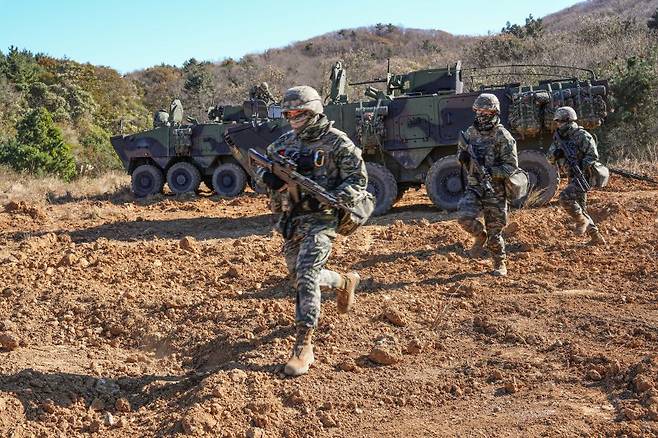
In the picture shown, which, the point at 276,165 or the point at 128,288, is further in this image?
the point at 128,288

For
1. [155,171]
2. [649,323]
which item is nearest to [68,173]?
[155,171]

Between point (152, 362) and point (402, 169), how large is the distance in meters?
6.99

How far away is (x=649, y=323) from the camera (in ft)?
15.5

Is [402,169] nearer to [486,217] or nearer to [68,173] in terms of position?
[486,217]

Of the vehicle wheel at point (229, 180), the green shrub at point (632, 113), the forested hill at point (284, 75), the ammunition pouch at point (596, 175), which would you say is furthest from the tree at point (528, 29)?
the ammunition pouch at point (596, 175)

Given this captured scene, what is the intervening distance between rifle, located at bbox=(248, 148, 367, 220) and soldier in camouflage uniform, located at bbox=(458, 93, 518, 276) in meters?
2.25

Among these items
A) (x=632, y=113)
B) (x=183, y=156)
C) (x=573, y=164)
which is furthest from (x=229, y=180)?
(x=632, y=113)

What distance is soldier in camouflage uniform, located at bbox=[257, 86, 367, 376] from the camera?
13.1 feet

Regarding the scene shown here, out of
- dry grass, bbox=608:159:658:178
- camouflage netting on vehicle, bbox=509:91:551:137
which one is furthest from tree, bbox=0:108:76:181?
dry grass, bbox=608:159:658:178

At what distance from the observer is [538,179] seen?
993 centimetres

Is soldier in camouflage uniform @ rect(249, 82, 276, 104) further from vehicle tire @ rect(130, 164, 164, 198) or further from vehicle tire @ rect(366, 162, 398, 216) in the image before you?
vehicle tire @ rect(366, 162, 398, 216)

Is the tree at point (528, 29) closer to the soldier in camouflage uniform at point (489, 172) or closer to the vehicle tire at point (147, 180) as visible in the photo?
the vehicle tire at point (147, 180)

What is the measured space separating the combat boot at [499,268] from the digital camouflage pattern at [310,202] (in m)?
2.42

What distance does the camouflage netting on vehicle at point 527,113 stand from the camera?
10039 millimetres
